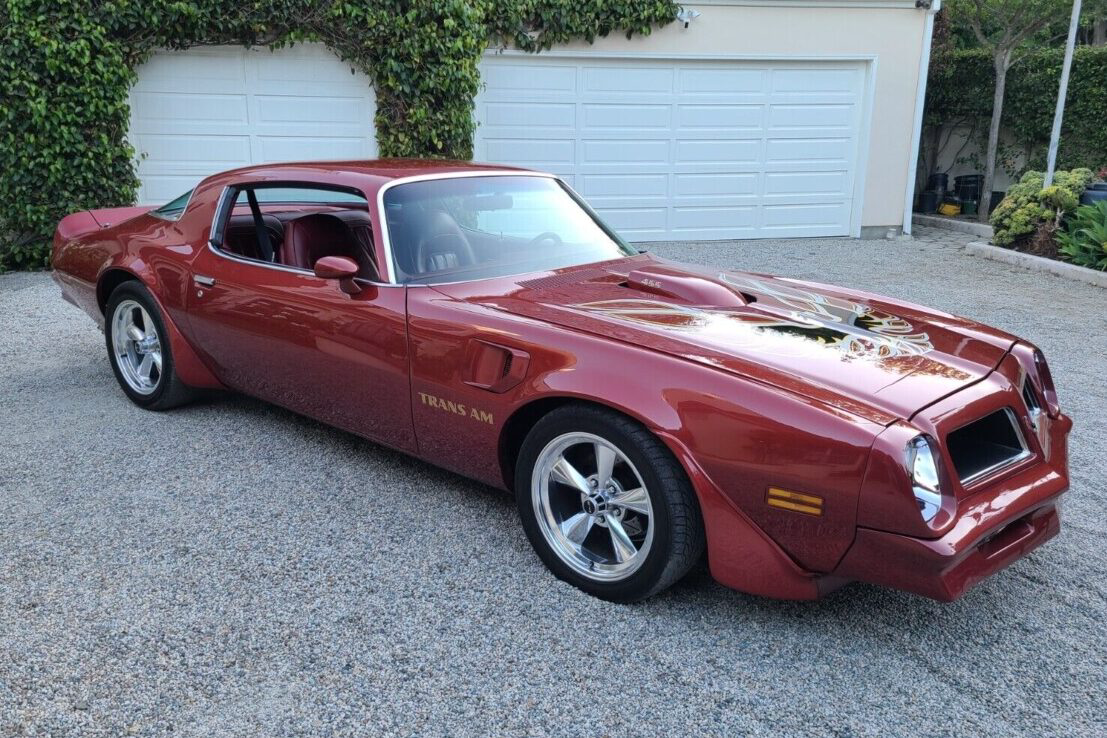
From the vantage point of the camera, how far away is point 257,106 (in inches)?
392

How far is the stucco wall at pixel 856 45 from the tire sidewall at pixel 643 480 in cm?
889

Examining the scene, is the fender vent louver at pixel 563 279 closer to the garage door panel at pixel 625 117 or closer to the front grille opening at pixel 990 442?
the front grille opening at pixel 990 442

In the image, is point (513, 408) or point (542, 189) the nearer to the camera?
point (513, 408)

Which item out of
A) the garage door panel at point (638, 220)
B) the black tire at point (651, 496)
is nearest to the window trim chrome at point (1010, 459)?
the black tire at point (651, 496)

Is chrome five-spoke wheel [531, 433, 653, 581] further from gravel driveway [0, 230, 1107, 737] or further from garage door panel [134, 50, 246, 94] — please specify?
garage door panel [134, 50, 246, 94]

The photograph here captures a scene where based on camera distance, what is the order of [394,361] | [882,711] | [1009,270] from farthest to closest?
[1009,270] < [394,361] < [882,711]

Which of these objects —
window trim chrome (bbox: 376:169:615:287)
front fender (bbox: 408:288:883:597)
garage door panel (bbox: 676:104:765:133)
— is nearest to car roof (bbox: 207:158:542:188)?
window trim chrome (bbox: 376:169:615:287)

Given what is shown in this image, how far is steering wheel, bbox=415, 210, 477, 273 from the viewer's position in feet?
11.6

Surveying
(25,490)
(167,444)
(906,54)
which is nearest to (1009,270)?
(906,54)

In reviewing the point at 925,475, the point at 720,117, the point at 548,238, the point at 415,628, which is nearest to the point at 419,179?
the point at 548,238

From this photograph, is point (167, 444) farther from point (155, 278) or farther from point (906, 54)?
point (906, 54)

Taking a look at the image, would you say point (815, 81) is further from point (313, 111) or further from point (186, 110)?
point (186, 110)

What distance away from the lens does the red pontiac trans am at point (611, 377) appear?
7.87 ft

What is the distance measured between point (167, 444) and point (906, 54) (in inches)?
427
